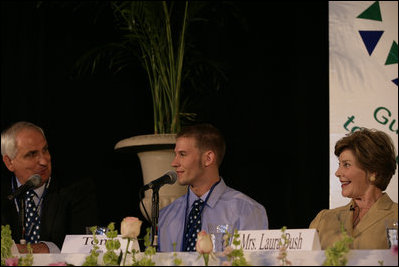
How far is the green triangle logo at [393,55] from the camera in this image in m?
4.56

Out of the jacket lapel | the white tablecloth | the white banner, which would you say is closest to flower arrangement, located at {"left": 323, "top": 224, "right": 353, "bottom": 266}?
the white tablecloth

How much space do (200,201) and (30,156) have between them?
1073 mm

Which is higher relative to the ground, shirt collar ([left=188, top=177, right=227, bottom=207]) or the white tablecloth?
the white tablecloth

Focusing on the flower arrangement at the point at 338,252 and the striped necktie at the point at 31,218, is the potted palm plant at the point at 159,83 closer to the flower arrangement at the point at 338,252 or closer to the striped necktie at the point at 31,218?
the striped necktie at the point at 31,218

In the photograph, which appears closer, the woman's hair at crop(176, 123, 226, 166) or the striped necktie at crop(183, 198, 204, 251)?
the striped necktie at crop(183, 198, 204, 251)

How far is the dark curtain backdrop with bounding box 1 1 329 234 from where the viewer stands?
4797 mm

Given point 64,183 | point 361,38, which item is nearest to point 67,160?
point 64,183

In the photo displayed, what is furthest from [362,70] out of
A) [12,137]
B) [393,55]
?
[12,137]

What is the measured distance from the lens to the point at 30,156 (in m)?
4.32

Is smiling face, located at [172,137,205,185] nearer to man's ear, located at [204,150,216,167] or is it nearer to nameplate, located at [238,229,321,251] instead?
man's ear, located at [204,150,216,167]

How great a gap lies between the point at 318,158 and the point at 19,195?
2178mm

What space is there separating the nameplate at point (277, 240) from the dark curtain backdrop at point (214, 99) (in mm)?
2242

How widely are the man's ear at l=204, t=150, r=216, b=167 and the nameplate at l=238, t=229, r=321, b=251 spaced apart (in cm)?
160

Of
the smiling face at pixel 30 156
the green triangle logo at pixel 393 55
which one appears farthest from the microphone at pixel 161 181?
the green triangle logo at pixel 393 55
